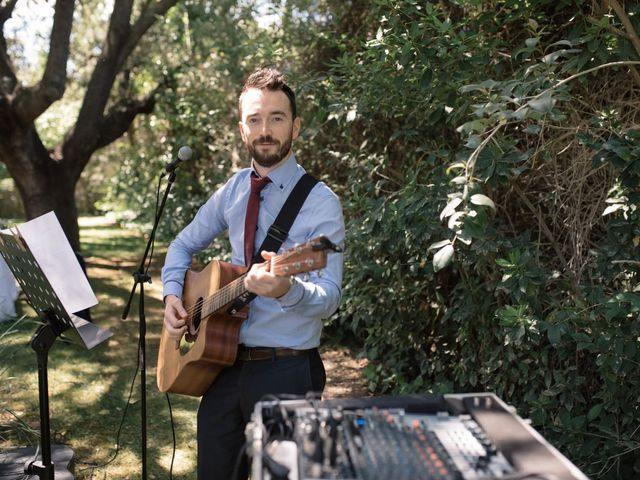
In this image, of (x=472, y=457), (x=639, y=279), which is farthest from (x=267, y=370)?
(x=639, y=279)

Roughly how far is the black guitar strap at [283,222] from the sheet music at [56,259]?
57 centimetres

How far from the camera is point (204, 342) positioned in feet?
7.42

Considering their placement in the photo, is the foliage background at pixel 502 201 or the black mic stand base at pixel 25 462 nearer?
the foliage background at pixel 502 201

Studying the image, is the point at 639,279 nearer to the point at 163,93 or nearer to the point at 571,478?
the point at 571,478

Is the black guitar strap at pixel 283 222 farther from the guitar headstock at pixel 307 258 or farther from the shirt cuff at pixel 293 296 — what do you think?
the guitar headstock at pixel 307 258

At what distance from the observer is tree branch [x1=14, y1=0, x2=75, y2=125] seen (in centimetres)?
606

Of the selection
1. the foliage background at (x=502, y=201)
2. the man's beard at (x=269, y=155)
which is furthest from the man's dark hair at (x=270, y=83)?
the foliage background at (x=502, y=201)

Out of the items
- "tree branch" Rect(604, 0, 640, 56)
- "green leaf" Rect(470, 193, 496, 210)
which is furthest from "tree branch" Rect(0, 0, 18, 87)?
"green leaf" Rect(470, 193, 496, 210)

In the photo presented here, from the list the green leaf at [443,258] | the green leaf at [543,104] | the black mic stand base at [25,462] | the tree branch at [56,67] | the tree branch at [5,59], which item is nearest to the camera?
the green leaf at [443,258]

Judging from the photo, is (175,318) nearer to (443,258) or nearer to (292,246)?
(292,246)

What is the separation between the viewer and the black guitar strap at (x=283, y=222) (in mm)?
2227

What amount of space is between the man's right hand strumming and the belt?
0.33 meters

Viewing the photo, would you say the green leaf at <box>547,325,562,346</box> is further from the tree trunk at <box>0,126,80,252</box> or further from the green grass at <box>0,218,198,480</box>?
the tree trunk at <box>0,126,80,252</box>

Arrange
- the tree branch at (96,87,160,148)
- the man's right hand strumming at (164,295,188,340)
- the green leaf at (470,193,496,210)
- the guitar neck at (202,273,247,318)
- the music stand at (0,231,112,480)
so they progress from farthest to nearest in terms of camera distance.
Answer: the tree branch at (96,87,160,148), the man's right hand strumming at (164,295,188,340), the music stand at (0,231,112,480), the guitar neck at (202,273,247,318), the green leaf at (470,193,496,210)
